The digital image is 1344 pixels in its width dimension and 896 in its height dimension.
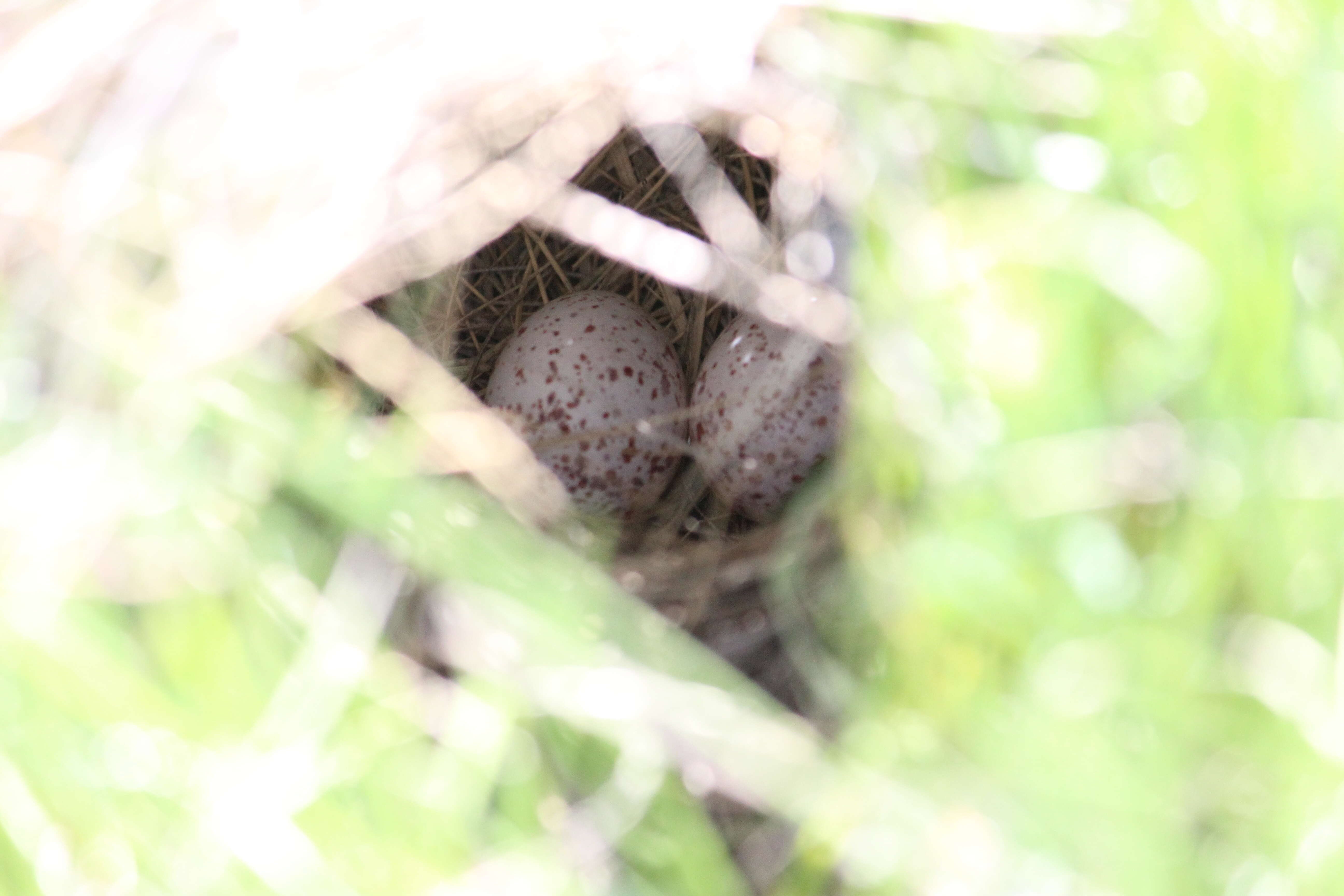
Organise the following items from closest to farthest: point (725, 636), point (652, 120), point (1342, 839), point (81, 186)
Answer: point (1342, 839) → point (81, 186) → point (652, 120) → point (725, 636)

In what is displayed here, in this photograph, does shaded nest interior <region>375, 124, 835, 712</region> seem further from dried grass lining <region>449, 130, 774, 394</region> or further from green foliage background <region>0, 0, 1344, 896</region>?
green foliage background <region>0, 0, 1344, 896</region>

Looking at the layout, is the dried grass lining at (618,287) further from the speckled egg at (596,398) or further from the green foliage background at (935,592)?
the green foliage background at (935,592)

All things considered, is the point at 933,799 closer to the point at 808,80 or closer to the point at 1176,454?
the point at 1176,454

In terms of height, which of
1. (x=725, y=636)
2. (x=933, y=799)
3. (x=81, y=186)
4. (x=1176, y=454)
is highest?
(x=81, y=186)

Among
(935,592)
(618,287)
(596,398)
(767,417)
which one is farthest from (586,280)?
(935,592)

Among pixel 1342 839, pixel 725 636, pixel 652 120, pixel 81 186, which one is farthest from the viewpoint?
pixel 725 636

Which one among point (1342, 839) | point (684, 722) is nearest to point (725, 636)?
point (684, 722)

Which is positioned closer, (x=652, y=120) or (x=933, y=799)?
(x=933, y=799)
